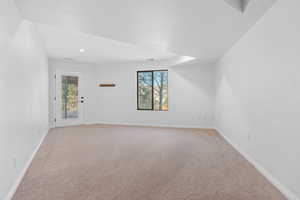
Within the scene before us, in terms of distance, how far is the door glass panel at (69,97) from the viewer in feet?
23.0

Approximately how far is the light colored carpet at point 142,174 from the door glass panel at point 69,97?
2.91 meters

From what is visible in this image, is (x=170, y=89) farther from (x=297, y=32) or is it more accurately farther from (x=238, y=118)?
(x=297, y=32)

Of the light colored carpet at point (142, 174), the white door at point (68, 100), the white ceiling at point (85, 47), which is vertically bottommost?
the light colored carpet at point (142, 174)

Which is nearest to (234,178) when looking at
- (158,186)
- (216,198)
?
(216,198)

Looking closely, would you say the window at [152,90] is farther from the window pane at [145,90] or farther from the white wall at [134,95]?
the white wall at [134,95]

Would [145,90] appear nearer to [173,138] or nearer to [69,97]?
[173,138]

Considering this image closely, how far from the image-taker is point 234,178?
2506mm

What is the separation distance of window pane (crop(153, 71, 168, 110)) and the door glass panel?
10.2 ft

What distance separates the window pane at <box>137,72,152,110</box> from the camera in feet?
23.6

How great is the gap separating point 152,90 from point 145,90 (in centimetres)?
28

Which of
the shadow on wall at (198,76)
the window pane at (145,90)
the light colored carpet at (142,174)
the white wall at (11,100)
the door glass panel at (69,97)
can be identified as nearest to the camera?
the white wall at (11,100)

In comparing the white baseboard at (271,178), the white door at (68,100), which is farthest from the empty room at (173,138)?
the white door at (68,100)

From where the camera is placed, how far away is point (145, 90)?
723 cm

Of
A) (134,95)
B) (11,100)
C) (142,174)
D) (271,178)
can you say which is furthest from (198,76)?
(11,100)
